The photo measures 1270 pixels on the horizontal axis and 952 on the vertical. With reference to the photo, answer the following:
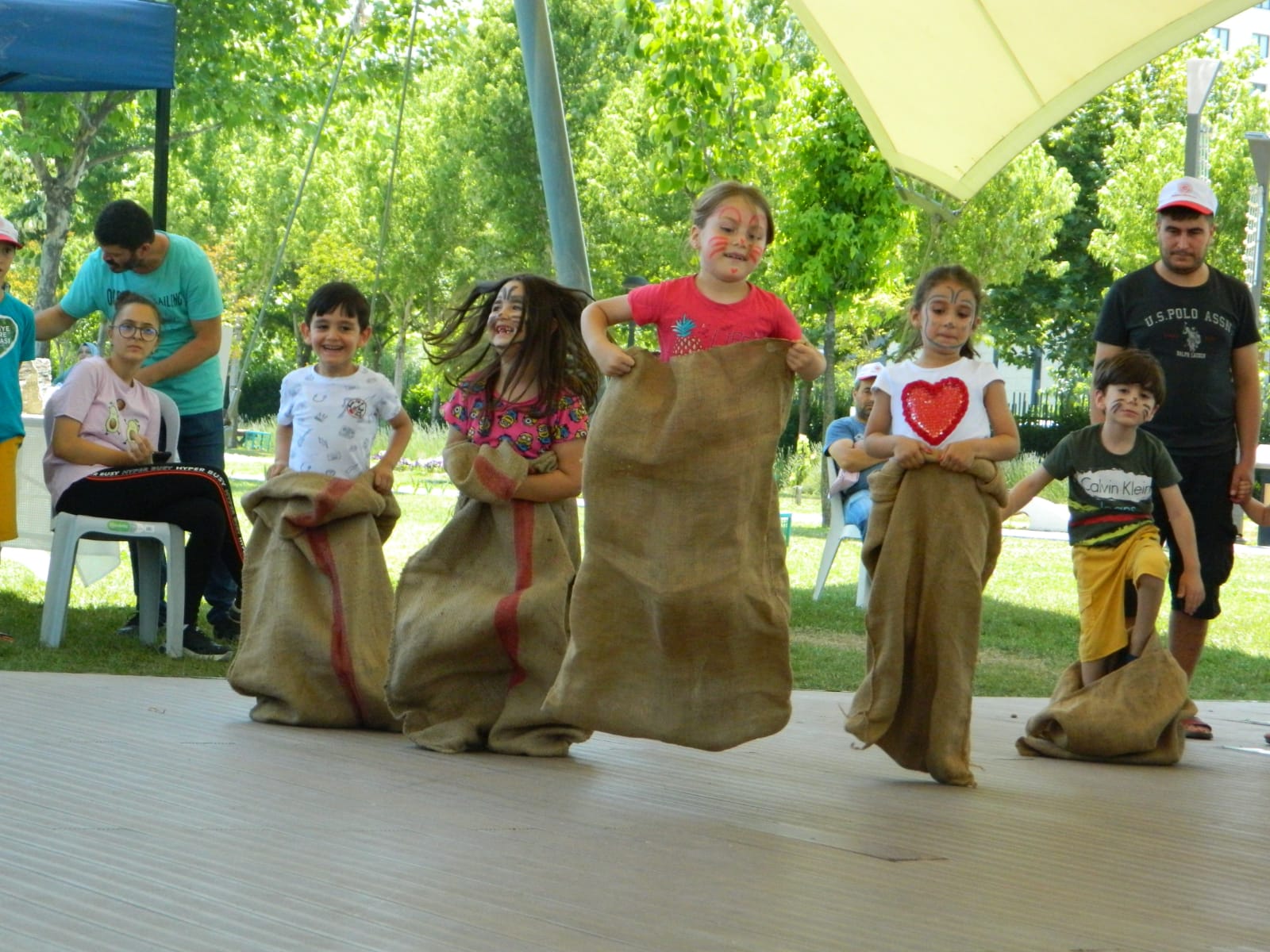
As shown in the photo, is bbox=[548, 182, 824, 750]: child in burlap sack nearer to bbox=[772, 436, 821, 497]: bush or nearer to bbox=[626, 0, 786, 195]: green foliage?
bbox=[626, 0, 786, 195]: green foliage

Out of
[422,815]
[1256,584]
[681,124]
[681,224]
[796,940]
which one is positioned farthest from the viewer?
[681,224]

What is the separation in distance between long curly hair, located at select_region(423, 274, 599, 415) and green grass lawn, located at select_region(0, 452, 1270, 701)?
2.20 m

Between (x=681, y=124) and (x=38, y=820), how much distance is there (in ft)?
51.2

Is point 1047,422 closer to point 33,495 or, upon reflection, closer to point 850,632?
point 850,632

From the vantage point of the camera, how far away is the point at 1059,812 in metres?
4.70

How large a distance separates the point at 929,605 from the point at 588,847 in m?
1.58

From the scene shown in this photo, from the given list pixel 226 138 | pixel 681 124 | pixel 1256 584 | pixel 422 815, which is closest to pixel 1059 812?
pixel 422 815

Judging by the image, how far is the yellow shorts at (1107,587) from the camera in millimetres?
5977

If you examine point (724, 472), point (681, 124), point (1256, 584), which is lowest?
point (1256, 584)

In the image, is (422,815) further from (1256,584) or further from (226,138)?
(226,138)

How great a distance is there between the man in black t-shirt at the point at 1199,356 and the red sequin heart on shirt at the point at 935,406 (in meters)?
1.39

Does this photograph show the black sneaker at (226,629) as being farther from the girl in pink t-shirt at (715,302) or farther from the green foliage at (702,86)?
the green foliage at (702,86)

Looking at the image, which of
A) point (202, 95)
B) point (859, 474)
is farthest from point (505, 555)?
point (202, 95)

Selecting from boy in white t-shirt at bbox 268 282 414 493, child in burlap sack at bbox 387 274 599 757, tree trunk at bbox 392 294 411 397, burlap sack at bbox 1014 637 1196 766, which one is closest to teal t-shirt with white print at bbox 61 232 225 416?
boy in white t-shirt at bbox 268 282 414 493
